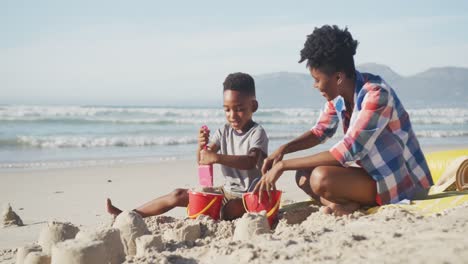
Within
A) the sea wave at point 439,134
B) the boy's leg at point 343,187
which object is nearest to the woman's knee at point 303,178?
the boy's leg at point 343,187

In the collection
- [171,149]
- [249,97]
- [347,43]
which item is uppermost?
[347,43]

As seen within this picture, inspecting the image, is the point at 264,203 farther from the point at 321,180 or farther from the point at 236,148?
the point at 236,148

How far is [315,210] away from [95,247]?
2183 millimetres

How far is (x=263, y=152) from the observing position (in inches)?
182

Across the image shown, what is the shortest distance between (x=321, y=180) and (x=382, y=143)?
19.4 inches

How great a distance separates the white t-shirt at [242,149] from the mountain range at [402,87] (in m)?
30.5

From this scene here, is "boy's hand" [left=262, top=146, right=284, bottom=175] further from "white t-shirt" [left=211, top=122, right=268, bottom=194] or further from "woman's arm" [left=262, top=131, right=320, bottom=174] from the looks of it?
"white t-shirt" [left=211, top=122, right=268, bottom=194]

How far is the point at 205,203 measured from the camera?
4.44m

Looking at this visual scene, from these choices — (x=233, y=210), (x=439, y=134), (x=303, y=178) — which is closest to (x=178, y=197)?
(x=233, y=210)

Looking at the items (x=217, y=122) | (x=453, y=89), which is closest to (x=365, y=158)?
(x=217, y=122)

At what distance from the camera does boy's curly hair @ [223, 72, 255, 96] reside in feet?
15.2

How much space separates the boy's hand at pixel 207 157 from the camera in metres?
4.38

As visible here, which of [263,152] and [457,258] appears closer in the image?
[457,258]

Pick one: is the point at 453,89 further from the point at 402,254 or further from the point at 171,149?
the point at 402,254
